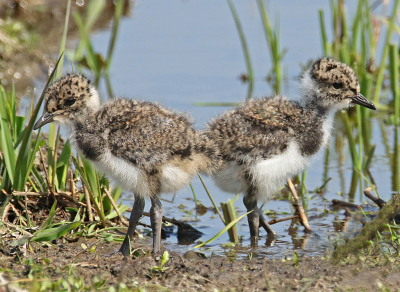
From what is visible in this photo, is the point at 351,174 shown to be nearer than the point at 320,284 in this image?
No

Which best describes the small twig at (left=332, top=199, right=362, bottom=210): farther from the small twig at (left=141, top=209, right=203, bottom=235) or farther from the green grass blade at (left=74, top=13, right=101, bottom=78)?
the green grass blade at (left=74, top=13, right=101, bottom=78)

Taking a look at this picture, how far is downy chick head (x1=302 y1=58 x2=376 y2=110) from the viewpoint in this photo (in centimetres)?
459

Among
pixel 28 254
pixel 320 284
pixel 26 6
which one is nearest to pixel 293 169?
pixel 320 284

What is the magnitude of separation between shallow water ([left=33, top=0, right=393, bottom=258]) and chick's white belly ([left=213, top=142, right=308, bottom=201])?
1.37 feet

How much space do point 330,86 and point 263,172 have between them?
0.91 metres

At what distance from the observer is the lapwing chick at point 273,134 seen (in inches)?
168

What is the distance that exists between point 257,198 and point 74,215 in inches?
54.0

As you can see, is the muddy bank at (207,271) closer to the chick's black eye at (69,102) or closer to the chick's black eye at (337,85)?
the chick's black eye at (69,102)

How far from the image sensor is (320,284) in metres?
3.36

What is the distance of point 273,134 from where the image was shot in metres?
4.27

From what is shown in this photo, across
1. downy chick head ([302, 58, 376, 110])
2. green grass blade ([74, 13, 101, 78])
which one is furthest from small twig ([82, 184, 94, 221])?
green grass blade ([74, 13, 101, 78])

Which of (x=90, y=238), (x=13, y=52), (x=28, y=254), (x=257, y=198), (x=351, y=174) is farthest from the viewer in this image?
(x=13, y=52)

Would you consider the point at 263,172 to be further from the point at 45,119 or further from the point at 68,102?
the point at 45,119

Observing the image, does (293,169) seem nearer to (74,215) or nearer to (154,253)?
(154,253)
